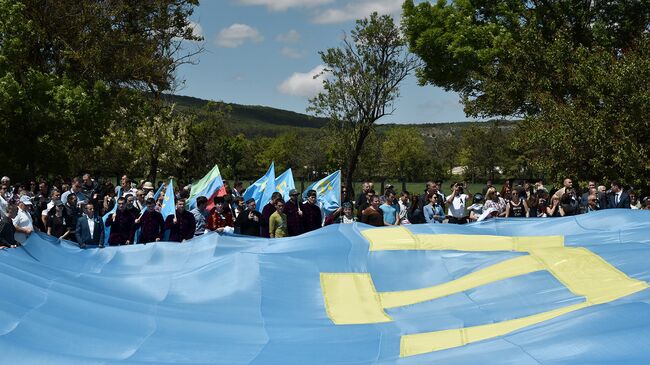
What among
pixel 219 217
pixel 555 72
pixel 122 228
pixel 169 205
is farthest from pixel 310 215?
pixel 555 72

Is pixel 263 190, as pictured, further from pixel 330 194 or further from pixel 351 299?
pixel 351 299

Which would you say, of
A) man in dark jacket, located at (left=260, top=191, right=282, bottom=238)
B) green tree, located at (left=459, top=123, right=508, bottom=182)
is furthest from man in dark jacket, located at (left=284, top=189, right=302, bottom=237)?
green tree, located at (left=459, top=123, right=508, bottom=182)

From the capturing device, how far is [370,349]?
6953mm

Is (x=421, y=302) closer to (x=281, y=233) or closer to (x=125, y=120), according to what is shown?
(x=281, y=233)

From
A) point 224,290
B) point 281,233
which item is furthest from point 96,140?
point 224,290

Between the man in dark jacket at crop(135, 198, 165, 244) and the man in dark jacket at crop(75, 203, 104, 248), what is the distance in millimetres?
924

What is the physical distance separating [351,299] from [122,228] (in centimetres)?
605

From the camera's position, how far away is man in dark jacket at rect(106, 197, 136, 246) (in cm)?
1341

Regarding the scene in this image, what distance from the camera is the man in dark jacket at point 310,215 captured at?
14117mm

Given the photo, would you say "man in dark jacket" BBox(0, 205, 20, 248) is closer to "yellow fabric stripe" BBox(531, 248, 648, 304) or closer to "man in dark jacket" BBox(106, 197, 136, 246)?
"man in dark jacket" BBox(106, 197, 136, 246)

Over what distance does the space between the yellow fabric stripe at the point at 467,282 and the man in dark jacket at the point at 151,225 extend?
5317mm

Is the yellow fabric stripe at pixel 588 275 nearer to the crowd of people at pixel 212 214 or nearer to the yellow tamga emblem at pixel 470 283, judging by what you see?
the yellow tamga emblem at pixel 470 283

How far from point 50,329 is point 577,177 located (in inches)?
793

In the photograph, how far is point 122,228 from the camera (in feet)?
44.1
